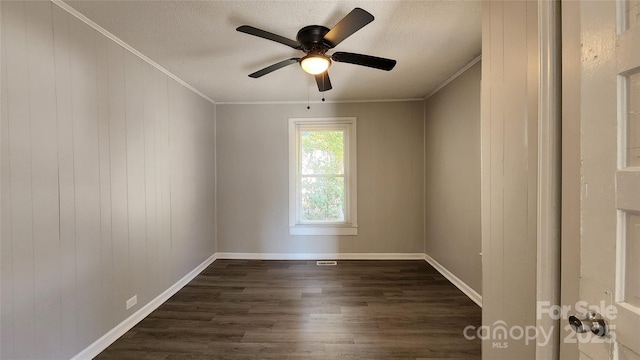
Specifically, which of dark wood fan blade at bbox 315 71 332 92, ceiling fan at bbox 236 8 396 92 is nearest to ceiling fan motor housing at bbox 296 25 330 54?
ceiling fan at bbox 236 8 396 92

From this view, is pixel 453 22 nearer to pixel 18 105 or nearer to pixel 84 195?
pixel 18 105

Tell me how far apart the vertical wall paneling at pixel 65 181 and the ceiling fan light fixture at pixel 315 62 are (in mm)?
1555

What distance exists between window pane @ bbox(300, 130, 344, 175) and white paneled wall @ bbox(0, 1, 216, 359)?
1.87 m

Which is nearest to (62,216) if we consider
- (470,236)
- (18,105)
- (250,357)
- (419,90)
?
(18,105)

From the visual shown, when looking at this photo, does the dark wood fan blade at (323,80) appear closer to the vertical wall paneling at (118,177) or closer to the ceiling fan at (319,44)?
the ceiling fan at (319,44)

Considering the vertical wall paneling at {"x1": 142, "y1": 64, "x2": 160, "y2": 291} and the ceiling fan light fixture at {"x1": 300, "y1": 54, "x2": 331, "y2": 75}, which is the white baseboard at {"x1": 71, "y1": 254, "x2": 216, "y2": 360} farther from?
the ceiling fan light fixture at {"x1": 300, "y1": 54, "x2": 331, "y2": 75}

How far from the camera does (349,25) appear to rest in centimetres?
159

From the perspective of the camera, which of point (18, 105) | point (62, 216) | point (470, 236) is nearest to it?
point (18, 105)

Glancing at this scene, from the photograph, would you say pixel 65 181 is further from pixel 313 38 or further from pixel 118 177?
pixel 313 38

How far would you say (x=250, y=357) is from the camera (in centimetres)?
182

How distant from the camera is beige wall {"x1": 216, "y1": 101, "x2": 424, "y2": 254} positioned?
3818mm

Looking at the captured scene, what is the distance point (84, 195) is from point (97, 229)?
28 cm

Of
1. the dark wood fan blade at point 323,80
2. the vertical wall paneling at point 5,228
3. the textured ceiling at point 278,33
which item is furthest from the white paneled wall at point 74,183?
the dark wood fan blade at point 323,80

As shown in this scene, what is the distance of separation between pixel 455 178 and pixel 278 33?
7.88 ft
